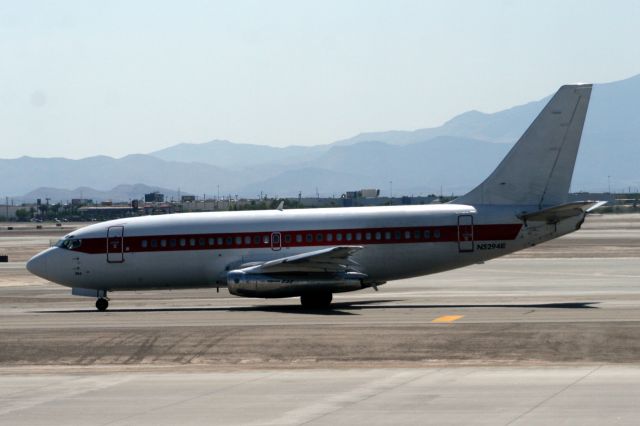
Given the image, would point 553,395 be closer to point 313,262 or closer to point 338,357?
point 338,357

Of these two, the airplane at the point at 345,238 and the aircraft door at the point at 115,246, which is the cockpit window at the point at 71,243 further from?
the aircraft door at the point at 115,246

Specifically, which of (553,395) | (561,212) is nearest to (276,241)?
(561,212)

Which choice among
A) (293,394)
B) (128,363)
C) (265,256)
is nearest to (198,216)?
(265,256)

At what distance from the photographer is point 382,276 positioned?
4338 centimetres

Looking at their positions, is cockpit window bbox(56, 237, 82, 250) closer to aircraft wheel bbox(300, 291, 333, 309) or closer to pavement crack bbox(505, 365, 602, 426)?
aircraft wheel bbox(300, 291, 333, 309)

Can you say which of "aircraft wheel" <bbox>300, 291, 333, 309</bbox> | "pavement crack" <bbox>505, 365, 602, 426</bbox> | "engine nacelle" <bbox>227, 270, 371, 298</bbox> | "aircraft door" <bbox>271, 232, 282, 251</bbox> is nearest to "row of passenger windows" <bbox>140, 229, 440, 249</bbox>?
"aircraft door" <bbox>271, 232, 282, 251</bbox>

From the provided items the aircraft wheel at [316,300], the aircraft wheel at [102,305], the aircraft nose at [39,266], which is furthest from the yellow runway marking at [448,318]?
the aircraft nose at [39,266]

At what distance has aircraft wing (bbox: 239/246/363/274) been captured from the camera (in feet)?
135

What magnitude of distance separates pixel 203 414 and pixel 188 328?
14.3 meters

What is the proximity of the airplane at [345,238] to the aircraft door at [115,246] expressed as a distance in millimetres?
39

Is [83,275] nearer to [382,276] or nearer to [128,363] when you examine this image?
[382,276]

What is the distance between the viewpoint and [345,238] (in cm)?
4325

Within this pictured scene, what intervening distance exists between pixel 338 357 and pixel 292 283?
12.3 m

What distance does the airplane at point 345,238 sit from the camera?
138 ft
